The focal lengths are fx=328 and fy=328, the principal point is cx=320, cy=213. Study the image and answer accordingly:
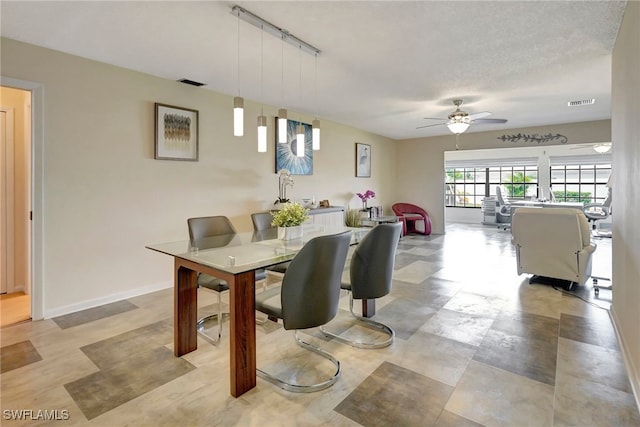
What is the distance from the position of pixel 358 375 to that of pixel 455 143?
6.78 metres

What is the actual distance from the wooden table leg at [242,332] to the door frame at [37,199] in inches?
89.2

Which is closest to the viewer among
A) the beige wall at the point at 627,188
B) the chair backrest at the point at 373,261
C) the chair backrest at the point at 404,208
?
the beige wall at the point at 627,188

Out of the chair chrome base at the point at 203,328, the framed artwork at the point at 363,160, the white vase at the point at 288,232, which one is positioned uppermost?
the framed artwork at the point at 363,160

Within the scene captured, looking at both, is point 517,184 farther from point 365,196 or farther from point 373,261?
point 373,261

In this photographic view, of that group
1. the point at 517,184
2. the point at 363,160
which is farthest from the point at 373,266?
the point at 517,184

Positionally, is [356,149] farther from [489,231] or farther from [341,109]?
[489,231]

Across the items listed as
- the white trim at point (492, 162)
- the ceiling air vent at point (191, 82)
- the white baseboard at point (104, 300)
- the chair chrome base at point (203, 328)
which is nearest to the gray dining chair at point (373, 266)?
the chair chrome base at point (203, 328)

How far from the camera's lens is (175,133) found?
12.4ft

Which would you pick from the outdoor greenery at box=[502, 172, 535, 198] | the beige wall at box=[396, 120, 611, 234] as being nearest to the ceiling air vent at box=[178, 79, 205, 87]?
the beige wall at box=[396, 120, 611, 234]

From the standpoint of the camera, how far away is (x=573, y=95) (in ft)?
14.3

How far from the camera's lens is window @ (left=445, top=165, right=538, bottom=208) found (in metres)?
10.1

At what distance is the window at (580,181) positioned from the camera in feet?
29.6

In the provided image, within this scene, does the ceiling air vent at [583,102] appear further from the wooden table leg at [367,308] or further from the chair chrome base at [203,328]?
the chair chrome base at [203,328]

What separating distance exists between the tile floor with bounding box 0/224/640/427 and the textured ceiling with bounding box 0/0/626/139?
94.4 inches
